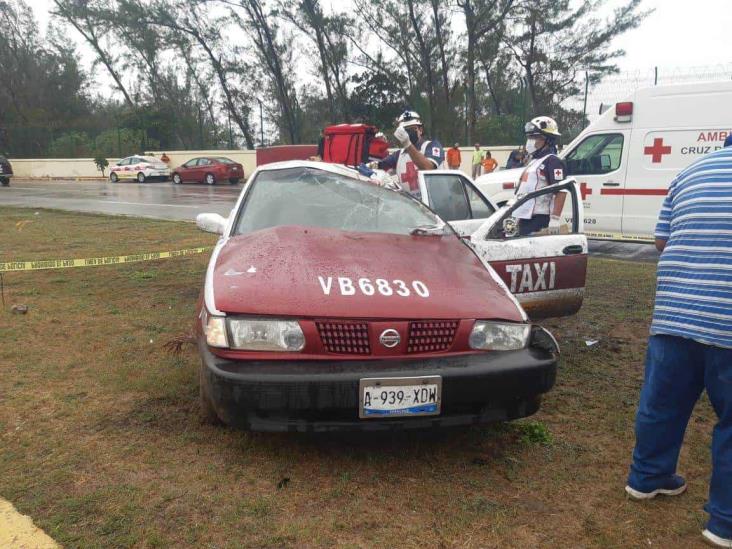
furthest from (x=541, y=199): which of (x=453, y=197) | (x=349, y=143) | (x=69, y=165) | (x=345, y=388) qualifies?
(x=69, y=165)

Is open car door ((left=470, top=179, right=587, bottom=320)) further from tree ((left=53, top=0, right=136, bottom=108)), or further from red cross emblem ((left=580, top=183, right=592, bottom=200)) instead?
tree ((left=53, top=0, right=136, bottom=108))

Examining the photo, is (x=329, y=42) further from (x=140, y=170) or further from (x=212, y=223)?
(x=212, y=223)

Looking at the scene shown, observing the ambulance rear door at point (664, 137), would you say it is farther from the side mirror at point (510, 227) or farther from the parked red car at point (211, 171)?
the parked red car at point (211, 171)

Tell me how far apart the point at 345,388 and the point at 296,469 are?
575 mm

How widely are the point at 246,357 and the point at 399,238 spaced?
143 cm

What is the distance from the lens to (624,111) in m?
8.77

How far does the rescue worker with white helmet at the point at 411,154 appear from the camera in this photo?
566 cm

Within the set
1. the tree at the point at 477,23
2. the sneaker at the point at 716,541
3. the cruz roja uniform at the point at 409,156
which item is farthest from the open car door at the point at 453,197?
the tree at the point at 477,23

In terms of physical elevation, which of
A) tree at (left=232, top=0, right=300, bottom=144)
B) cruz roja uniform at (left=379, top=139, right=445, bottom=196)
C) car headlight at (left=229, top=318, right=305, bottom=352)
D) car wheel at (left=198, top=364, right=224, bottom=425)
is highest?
tree at (left=232, top=0, right=300, bottom=144)

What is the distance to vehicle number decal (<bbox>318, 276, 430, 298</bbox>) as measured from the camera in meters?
2.81

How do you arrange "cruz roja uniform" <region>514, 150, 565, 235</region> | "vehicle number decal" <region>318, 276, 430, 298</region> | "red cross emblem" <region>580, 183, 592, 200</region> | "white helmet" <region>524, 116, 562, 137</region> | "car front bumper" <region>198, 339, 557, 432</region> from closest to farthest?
1. "car front bumper" <region>198, 339, 557, 432</region>
2. "vehicle number decal" <region>318, 276, 430, 298</region>
3. "cruz roja uniform" <region>514, 150, 565, 235</region>
4. "white helmet" <region>524, 116, 562, 137</region>
5. "red cross emblem" <region>580, 183, 592, 200</region>

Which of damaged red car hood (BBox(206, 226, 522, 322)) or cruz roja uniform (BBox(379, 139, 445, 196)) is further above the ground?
cruz roja uniform (BBox(379, 139, 445, 196))

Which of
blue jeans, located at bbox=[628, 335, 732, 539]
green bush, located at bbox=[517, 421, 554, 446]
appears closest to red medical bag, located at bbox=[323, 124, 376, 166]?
green bush, located at bbox=[517, 421, 554, 446]

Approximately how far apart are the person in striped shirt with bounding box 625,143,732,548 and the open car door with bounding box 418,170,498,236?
9.87 ft
